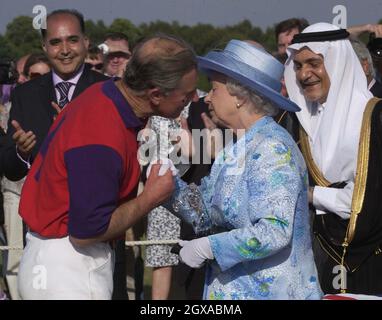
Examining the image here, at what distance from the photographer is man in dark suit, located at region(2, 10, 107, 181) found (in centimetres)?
574

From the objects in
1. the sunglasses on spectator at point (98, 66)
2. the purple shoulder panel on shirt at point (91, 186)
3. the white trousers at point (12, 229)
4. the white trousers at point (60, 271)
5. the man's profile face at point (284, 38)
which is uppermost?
the man's profile face at point (284, 38)

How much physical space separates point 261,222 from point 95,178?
2.62 feet

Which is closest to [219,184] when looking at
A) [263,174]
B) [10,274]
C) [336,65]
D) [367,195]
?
[263,174]

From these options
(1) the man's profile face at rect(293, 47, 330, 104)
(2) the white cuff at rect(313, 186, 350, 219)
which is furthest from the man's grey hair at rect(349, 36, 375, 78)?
(2) the white cuff at rect(313, 186, 350, 219)

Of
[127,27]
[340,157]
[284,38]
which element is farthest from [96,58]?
[340,157]

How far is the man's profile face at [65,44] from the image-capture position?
19.7ft

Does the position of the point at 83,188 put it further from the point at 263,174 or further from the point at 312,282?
the point at 312,282

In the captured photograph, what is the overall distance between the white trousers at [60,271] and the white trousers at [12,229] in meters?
Result: 3.91

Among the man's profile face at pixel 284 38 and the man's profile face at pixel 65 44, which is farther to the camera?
the man's profile face at pixel 284 38

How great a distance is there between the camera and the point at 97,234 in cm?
358

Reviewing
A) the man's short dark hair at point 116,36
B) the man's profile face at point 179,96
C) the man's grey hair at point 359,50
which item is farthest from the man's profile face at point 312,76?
the man's short dark hair at point 116,36

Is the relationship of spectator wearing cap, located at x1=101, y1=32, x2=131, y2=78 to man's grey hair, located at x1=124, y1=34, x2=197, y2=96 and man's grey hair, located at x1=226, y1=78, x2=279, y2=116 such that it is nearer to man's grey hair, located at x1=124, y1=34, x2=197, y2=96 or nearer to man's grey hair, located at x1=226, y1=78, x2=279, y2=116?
man's grey hair, located at x1=226, y1=78, x2=279, y2=116

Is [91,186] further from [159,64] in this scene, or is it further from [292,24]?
[292,24]

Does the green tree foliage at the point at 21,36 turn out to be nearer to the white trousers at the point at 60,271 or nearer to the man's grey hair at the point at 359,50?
the man's grey hair at the point at 359,50
